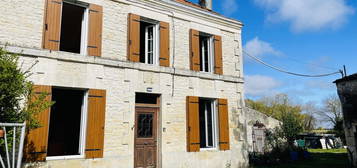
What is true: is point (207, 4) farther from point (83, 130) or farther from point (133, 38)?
point (83, 130)

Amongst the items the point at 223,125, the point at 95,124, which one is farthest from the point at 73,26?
the point at 223,125

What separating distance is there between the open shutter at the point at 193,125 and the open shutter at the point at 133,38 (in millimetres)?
2192

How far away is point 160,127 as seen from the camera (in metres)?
7.64

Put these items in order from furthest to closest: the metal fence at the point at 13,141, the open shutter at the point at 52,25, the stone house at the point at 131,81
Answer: the open shutter at the point at 52,25 → the stone house at the point at 131,81 → the metal fence at the point at 13,141

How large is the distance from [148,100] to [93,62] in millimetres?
2020

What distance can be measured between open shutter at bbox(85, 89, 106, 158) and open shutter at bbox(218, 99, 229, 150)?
4002 mm

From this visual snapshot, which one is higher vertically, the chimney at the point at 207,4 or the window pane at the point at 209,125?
the chimney at the point at 207,4

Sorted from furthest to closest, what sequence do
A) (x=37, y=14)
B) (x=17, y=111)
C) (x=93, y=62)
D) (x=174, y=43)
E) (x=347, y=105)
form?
(x=347, y=105) < (x=174, y=43) < (x=93, y=62) < (x=37, y=14) < (x=17, y=111)

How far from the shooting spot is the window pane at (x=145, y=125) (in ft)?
24.4

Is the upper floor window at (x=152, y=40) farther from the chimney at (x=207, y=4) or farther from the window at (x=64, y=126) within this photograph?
the chimney at (x=207, y=4)

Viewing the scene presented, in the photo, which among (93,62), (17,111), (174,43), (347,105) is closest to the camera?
(17,111)

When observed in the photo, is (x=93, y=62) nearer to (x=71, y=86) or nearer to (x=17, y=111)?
(x=71, y=86)

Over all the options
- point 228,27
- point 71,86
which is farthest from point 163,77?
point 228,27

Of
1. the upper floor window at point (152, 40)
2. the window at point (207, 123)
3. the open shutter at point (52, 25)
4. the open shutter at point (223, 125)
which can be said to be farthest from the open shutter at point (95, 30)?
the open shutter at point (223, 125)
